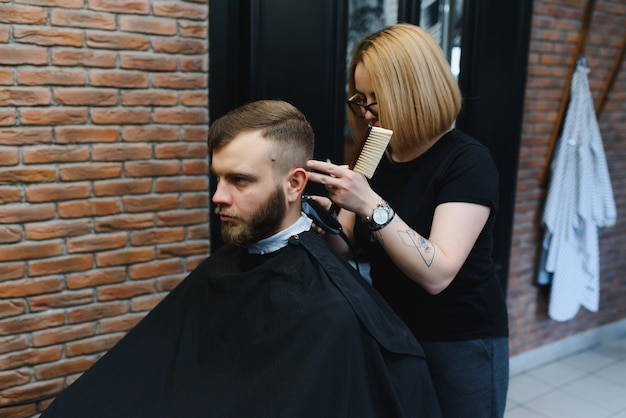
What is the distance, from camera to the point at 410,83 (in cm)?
140

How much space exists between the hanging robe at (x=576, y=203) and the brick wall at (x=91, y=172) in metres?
2.07

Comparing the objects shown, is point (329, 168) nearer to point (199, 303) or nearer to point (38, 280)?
point (199, 303)

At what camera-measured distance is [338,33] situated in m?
2.48

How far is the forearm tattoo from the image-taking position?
131cm

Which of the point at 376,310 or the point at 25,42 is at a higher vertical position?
the point at 25,42

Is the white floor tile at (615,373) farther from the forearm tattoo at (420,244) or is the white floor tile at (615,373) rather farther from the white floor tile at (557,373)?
the forearm tattoo at (420,244)

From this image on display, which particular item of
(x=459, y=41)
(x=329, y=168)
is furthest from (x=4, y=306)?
(x=459, y=41)

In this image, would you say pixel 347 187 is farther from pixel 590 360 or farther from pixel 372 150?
pixel 590 360

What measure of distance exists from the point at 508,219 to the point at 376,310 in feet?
7.02

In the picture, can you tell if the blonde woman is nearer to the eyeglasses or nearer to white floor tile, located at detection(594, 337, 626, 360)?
the eyeglasses

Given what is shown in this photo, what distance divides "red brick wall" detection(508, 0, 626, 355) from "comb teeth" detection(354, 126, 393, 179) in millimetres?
2222

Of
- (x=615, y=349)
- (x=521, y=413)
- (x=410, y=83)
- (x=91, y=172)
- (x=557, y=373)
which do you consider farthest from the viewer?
(x=615, y=349)

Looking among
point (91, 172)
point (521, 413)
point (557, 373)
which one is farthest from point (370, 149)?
point (557, 373)

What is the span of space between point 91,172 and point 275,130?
99cm
